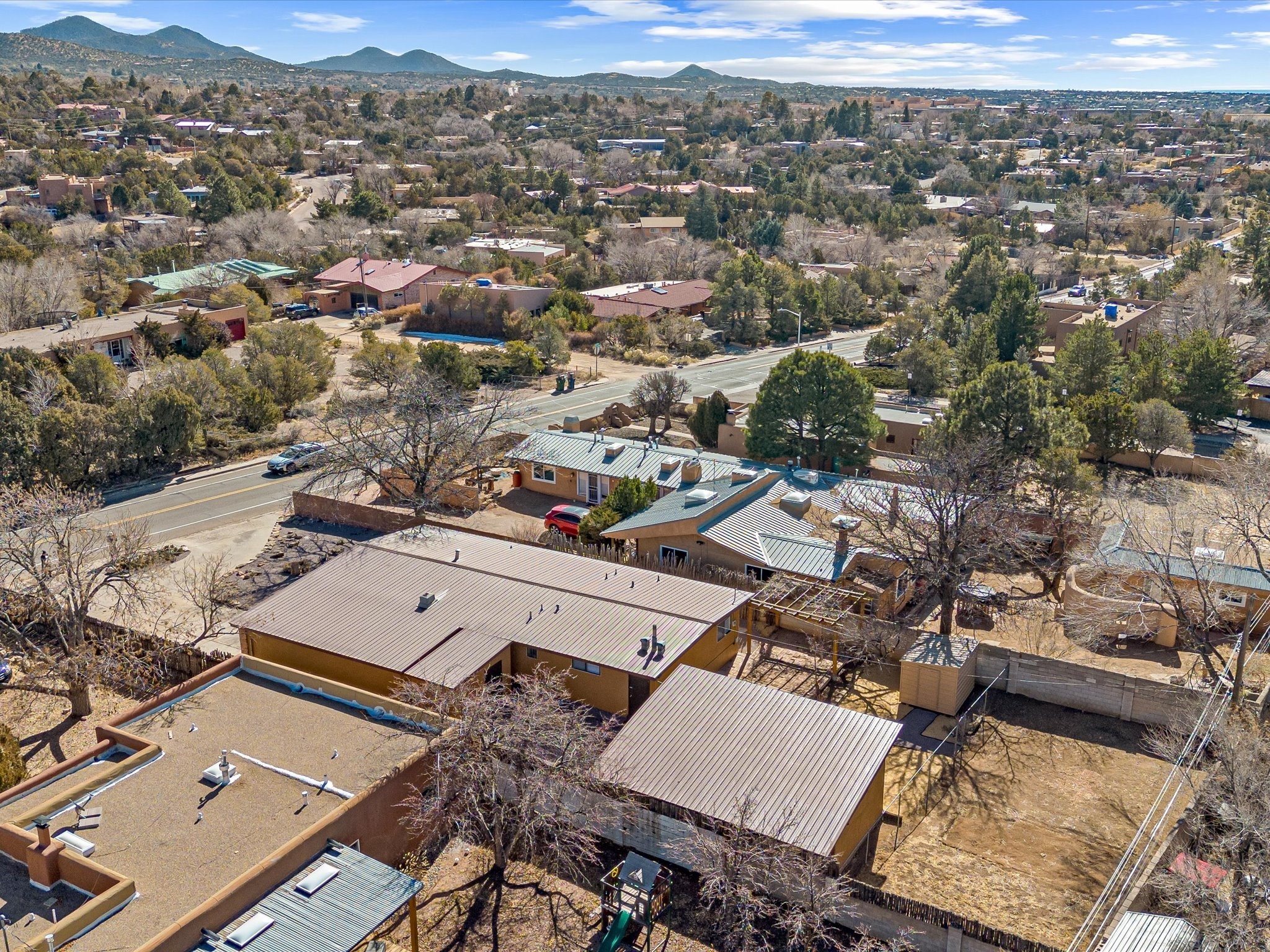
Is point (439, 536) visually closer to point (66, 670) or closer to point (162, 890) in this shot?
point (66, 670)

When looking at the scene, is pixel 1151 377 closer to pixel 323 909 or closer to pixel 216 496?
pixel 216 496

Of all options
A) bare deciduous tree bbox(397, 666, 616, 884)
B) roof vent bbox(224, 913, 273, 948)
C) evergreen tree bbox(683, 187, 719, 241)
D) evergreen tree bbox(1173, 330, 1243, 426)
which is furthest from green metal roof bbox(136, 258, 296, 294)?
roof vent bbox(224, 913, 273, 948)

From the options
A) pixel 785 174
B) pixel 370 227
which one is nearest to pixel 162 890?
pixel 370 227

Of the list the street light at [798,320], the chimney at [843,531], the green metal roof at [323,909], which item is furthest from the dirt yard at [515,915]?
the street light at [798,320]

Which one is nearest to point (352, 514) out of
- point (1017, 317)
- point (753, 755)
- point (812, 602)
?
point (812, 602)

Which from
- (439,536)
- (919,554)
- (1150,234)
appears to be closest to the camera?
(919,554)

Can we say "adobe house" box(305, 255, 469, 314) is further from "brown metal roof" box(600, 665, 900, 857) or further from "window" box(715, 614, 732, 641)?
"brown metal roof" box(600, 665, 900, 857)
